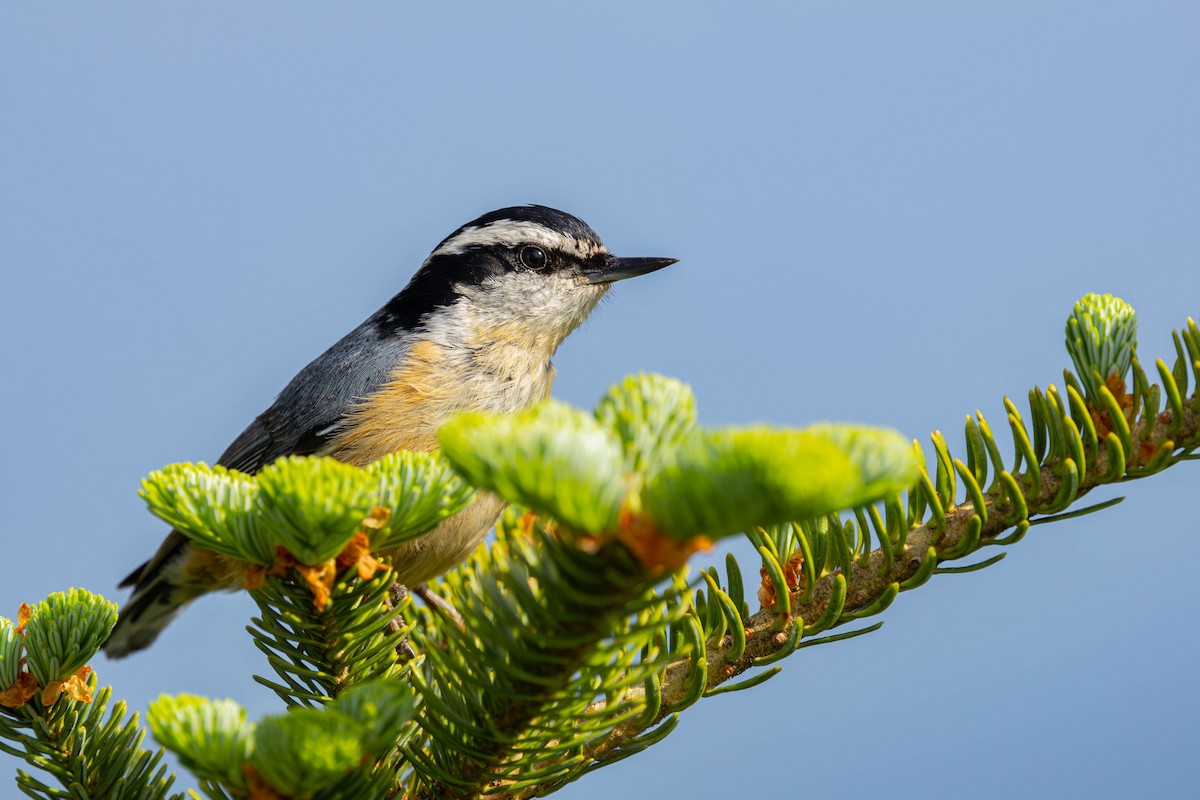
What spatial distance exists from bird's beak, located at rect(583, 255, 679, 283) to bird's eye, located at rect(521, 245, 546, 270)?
0.17m

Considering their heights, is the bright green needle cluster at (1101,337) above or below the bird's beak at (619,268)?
below

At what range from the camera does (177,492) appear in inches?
42.8

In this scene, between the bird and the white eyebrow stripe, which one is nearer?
the bird

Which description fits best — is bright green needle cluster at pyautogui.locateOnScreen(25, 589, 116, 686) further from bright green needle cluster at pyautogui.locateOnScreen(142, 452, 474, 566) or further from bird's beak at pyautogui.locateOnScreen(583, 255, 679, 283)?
bird's beak at pyautogui.locateOnScreen(583, 255, 679, 283)

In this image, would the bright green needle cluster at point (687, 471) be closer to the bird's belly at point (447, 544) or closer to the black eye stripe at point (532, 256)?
the bird's belly at point (447, 544)

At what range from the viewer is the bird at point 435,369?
2982mm

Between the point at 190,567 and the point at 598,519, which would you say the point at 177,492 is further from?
the point at 190,567

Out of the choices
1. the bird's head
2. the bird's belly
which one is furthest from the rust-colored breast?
the bird's head

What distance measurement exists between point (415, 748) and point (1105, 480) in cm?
116

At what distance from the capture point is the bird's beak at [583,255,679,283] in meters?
3.59

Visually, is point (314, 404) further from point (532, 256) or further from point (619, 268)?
point (619, 268)

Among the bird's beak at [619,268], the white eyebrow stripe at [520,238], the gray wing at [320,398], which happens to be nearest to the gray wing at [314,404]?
the gray wing at [320,398]

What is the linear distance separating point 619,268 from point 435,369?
2.81 feet

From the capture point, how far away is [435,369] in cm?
313
